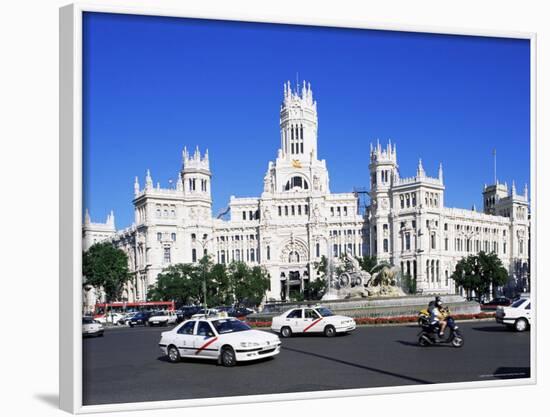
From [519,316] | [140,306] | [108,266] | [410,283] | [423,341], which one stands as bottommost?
[140,306]

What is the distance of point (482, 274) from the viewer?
4128cm

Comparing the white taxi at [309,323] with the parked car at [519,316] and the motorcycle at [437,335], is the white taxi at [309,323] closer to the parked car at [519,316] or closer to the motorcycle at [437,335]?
the motorcycle at [437,335]

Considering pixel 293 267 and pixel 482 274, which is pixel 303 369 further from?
pixel 293 267

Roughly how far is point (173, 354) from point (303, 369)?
8.85 ft

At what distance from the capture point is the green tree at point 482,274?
3798cm

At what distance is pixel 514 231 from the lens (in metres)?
36.6

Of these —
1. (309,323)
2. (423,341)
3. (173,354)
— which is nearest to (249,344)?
(173,354)

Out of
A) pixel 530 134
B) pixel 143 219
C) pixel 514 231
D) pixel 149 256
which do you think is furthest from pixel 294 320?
pixel 514 231

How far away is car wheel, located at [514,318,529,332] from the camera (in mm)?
20031

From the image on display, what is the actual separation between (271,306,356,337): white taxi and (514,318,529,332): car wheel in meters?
4.34

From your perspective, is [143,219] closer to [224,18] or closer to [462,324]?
[462,324]

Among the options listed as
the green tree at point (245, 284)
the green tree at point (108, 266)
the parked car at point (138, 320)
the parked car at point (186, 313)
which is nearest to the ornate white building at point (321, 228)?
the green tree at point (245, 284)

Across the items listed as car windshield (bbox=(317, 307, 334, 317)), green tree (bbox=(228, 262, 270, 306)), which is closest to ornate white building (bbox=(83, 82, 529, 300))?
green tree (bbox=(228, 262, 270, 306))

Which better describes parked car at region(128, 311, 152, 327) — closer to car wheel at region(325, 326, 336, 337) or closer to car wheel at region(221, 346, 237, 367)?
car wheel at region(325, 326, 336, 337)
